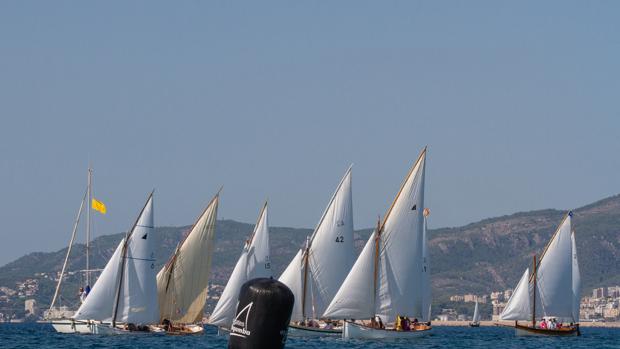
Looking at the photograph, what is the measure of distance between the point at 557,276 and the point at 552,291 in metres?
1.51

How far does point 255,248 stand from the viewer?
367 feet

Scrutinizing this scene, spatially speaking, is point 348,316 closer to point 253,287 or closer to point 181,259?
point 181,259

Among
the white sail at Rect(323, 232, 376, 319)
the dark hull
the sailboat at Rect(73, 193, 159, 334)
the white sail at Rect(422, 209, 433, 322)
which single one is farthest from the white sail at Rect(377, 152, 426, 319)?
the dark hull

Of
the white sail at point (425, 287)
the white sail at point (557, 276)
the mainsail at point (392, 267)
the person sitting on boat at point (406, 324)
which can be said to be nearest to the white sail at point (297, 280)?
the mainsail at point (392, 267)

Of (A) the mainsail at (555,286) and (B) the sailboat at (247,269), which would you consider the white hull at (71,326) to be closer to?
(B) the sailboat at (247,269)

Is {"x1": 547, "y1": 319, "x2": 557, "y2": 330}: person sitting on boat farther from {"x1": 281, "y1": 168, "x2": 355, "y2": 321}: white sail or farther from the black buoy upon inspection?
the black buoy

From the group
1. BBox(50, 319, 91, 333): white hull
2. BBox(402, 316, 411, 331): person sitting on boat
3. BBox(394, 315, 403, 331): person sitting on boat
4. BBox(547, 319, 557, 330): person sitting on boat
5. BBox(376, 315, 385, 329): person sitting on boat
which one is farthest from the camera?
BBox(547, 319, 557, 330): person sitting on boat

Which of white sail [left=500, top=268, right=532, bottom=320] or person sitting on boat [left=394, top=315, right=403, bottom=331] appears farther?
white sail [left=500, top=268, right=532, bottom=320]

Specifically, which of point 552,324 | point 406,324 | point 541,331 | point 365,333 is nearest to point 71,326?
point 365,333

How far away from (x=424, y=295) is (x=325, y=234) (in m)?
8.70

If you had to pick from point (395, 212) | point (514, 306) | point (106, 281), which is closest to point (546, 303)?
point (514, 306)

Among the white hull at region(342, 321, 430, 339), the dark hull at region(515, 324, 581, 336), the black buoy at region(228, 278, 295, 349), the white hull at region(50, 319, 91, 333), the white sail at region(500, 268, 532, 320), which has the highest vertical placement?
the white sail at region(500, 268, 532, 320)

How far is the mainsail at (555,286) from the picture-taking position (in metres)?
126

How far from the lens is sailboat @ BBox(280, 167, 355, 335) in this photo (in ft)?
340
